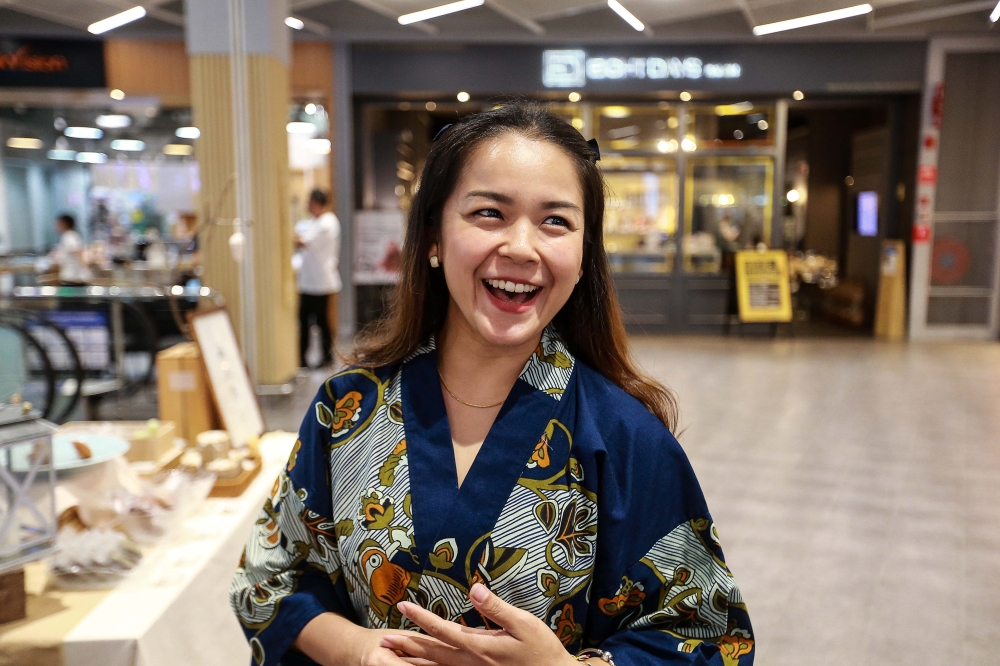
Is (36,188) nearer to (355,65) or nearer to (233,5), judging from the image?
(355,65)

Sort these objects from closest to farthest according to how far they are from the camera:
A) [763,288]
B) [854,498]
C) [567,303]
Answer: [567,303]
[854,498]
[763,288]

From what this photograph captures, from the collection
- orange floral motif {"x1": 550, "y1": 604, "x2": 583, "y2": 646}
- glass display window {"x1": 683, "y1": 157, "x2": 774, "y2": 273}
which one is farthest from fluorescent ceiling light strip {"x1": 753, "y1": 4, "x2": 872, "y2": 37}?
orange floral motif {"x1": 550, "y1": 604, "x2": 583, "y2": 646}

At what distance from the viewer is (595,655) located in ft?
3.72

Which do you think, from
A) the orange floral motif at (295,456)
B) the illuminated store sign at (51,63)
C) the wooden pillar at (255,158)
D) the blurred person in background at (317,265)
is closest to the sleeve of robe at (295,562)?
the orange floral motif at (295,456)

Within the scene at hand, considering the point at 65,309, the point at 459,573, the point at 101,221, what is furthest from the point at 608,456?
the point at 101,221

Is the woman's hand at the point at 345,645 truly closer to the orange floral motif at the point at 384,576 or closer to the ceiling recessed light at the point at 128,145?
the orange floral motif at the point at 384,576

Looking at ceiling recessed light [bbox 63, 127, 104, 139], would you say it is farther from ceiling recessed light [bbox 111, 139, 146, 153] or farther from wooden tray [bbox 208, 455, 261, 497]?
wooden tray [bbox 208, 455, 261, 497]

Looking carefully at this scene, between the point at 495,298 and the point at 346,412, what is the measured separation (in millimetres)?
297

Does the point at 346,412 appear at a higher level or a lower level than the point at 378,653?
higher

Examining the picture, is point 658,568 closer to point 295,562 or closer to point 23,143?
point 295,562

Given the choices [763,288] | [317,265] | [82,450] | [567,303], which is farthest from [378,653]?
[763,288]

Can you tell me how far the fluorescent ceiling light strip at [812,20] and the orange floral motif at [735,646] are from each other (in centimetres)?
851

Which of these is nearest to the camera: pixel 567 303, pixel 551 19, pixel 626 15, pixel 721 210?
pixel 567 303

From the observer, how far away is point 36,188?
13477mm
